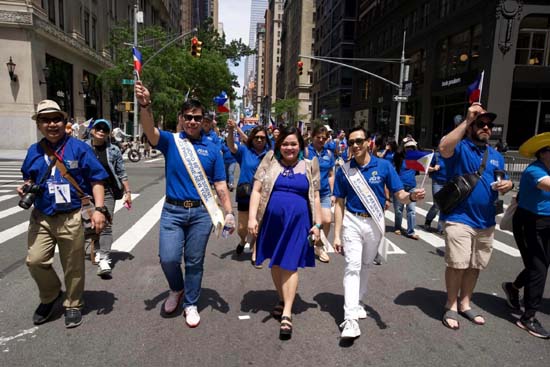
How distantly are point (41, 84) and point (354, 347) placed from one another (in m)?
27.1

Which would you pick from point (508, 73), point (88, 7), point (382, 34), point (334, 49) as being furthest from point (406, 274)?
point (334, 49)

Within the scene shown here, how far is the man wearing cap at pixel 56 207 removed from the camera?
369cm

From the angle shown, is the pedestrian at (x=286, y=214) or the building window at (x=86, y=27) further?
the building window at (x=86, y=27)

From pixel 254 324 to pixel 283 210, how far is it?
3.79 ft

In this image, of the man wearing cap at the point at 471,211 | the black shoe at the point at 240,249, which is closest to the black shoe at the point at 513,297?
the man wearing cap at the point at 471,211

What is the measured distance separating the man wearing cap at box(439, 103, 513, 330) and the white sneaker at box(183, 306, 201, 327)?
241 cm

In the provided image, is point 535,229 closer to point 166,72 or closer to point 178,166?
point 178,166

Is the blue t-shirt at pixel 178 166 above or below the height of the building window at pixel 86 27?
below

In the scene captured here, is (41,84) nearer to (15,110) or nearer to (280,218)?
(15,110)

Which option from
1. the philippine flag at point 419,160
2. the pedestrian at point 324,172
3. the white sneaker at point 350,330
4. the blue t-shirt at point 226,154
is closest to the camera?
the white sneaker at point 350,330

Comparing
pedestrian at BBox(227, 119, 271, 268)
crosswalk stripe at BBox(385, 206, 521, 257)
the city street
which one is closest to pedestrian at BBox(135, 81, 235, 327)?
the city street

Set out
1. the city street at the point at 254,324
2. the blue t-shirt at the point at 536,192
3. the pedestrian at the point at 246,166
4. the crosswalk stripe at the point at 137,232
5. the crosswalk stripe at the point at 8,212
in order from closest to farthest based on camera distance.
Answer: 1. the city street at the point at 254,324
2. the blue t-shirt at the point at 536,192
3. the pedestrian at the point at 246,166
4. the crosswalk stripe at the point at 137,232
5. the crosswalk stripe at the point at 8,212

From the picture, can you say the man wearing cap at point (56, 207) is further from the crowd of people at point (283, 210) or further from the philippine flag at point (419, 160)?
the philippine flag at point (419, 160)

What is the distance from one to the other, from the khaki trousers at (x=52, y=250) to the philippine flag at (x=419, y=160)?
11.4 feet
